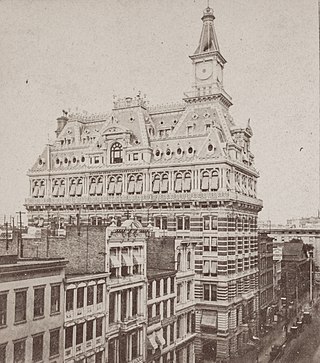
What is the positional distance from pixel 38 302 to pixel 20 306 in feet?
2.56

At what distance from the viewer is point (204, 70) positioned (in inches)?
1089

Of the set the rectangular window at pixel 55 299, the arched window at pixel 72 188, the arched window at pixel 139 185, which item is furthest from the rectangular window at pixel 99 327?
the arched window at pixel 72 188

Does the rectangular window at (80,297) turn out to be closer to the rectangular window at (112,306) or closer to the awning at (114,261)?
the rectangular window at (112,306)

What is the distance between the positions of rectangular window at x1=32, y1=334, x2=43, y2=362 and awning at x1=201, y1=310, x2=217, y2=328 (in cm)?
1339

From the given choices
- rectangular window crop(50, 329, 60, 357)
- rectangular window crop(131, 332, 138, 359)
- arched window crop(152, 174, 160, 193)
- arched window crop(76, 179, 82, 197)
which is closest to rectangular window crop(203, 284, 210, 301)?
arched window crop(152, 174, 160, 193)

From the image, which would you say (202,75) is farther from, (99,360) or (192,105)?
(99,360)

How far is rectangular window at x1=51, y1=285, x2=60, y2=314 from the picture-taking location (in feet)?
49.3

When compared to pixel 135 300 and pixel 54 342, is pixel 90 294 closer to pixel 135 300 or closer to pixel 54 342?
pixel 54 342

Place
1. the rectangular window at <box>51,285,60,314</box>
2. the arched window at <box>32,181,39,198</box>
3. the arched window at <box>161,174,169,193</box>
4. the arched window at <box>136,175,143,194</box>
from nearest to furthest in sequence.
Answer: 1. the rectangular window at <box>51,285,60,314</box>
2. the arched window at <box>161,174,169,193</box>
3. the arched window at <box>136,175,143,194</box>
4. the arched window at <box>32,181,39,198</box>

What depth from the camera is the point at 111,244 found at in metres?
18.6

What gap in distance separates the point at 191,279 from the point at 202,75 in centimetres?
1201

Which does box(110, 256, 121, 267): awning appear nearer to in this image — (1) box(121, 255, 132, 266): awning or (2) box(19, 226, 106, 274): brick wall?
(1) box(121, 255, 132, 266): awning

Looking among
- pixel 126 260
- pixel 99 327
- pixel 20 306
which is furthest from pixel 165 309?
pixel 20 306

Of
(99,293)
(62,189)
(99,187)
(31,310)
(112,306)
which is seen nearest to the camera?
(31,310)
